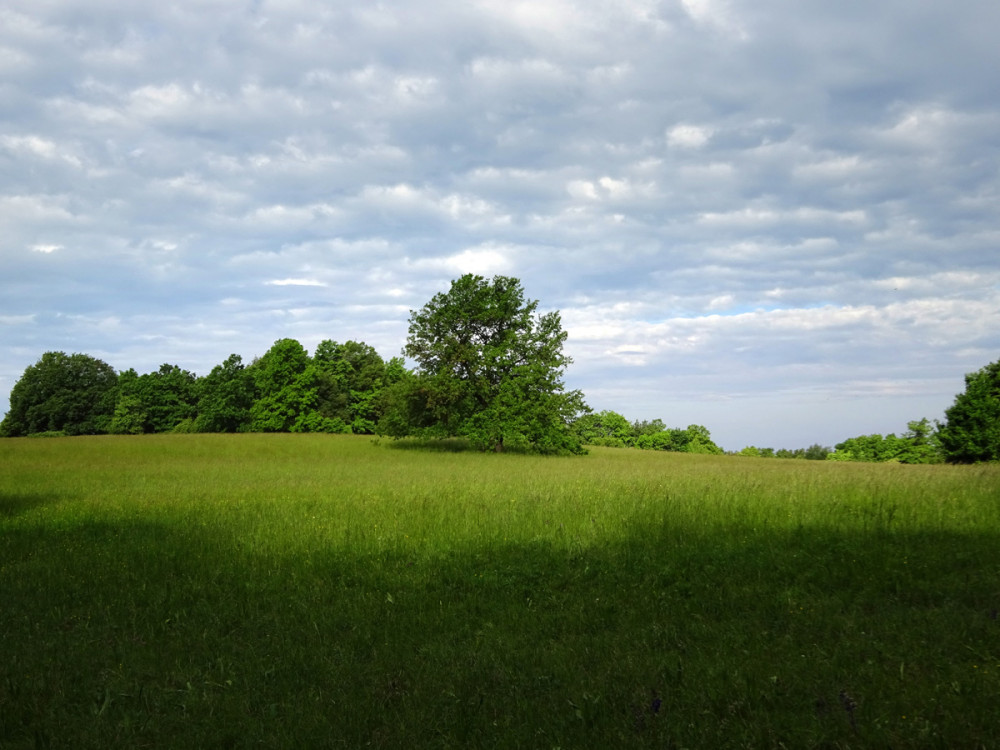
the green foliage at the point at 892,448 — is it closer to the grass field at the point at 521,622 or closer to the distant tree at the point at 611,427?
the distant tree at the point at 611,427

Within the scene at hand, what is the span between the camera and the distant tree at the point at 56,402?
69.9m

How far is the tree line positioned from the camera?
41.2 meters

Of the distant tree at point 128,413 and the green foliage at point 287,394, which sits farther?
the distant tree at point 128,413

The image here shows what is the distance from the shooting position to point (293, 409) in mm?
64562

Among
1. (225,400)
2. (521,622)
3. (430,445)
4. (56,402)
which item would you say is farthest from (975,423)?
(56,402)

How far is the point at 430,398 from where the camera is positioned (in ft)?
137

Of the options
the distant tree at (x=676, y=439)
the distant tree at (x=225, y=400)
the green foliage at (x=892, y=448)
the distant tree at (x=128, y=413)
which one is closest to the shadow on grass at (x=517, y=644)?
the green foliage at (x=892, y=448)

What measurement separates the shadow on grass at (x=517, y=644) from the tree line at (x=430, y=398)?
1235 inches

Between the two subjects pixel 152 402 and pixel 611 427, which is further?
pixel 611 427

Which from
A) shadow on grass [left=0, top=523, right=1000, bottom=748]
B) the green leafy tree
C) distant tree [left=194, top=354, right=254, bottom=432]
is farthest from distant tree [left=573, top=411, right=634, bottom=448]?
shadow on grass [left=0, top=523, right=1000, bottom=748]

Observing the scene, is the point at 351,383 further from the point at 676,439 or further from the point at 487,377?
the point at 676,439

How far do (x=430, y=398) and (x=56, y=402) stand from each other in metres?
54.8

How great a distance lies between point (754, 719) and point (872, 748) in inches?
32.3

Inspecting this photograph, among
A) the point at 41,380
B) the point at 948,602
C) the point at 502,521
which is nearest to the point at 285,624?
the point at 502,521
